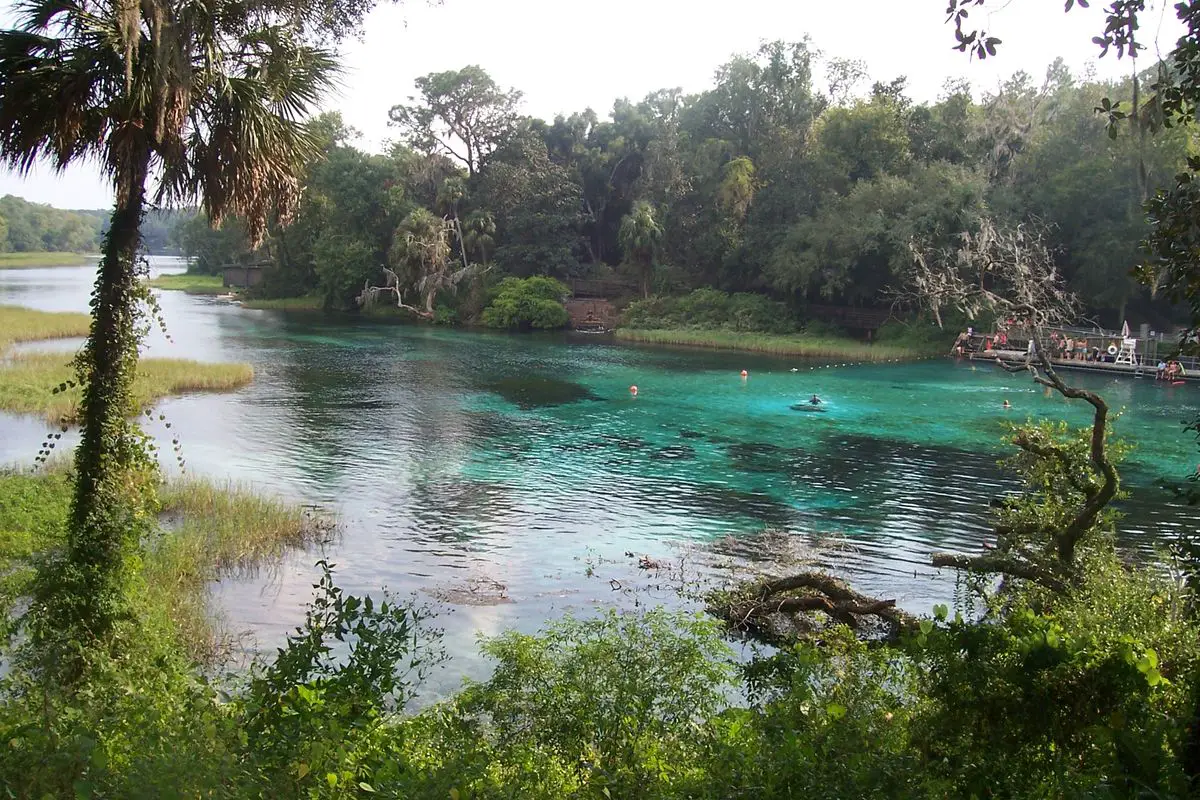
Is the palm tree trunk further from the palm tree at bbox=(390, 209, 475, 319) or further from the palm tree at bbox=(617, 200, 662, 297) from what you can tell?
the palm tree at bbox=(390, 209, 475, 319)

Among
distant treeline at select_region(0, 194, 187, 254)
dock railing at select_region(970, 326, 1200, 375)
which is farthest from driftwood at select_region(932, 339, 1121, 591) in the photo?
distant treeline at select_region(0, 194, 187, 254)

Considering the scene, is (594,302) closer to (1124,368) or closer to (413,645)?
(1124,368)

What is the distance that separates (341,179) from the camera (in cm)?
6819

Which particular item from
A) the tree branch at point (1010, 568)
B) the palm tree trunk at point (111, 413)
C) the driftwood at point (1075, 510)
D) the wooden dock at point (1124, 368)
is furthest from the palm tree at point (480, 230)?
the tree branch at point (1010, 568)

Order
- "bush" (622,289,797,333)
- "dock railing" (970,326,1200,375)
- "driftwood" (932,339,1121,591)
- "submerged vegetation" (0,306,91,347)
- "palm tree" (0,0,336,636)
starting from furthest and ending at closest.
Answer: "bush" (622,289,797,333) → "dock railing" (970,326,1200,375) → "submerged vegetation" (0,306,91,347) → "driftwood" (932,339,1121,591) → "palm tree" (0,0,336,636)

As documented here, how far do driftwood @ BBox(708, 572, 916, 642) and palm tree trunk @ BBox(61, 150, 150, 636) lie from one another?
7.52 metres

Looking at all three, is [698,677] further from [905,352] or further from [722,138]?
[722,138]

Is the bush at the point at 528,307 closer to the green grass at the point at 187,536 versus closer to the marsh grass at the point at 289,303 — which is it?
the marsh grass at the point at 289,303

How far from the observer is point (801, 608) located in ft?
41.2

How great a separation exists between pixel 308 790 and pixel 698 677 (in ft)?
14.5

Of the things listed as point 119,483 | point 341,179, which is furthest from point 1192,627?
point 341,179

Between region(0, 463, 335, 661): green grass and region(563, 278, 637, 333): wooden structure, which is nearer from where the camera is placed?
region(0, 463, 335, 661): green grass

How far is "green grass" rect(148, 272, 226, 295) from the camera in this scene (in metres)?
95.6

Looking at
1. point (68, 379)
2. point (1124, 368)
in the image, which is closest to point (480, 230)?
point (1124, 368)
